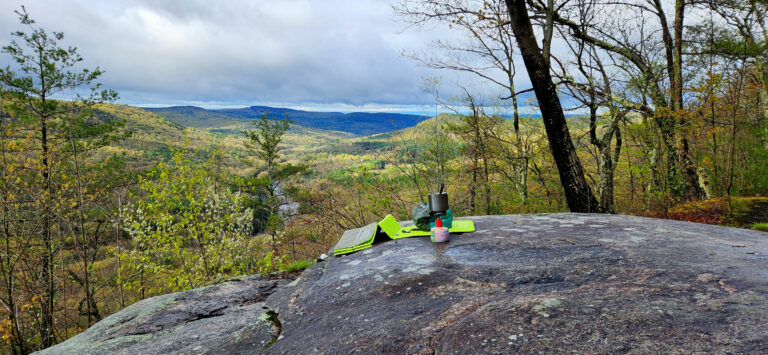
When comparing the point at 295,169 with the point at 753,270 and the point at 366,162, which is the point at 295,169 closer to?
the point at 366,162

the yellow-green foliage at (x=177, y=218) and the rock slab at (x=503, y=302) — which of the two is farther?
the yellow-green foliage at (x=177, y=218)

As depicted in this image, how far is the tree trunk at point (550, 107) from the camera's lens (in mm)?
6086

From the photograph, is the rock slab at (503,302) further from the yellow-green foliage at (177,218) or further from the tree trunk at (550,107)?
the yellow-green foliage at (177,218)

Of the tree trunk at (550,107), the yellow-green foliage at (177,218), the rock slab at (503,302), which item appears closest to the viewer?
the rock slab at (503,302)

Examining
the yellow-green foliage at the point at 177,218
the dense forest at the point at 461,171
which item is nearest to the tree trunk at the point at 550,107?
the dense forest at the point at 461,171

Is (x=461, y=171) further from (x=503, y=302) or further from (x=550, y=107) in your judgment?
A: (x=503, y=302)

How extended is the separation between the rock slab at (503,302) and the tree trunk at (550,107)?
251cm

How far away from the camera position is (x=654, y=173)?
848 cm

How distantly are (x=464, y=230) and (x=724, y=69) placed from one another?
287 inches

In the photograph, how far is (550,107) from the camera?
20.5 feet

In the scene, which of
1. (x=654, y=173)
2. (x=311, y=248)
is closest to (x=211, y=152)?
(x=311, y=248)

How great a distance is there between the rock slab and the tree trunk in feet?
8.22

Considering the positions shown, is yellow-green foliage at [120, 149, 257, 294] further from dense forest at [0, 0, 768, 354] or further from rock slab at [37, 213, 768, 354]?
rock slab at [37, 213, 768, 354]

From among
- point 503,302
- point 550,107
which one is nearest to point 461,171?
point 550,107
